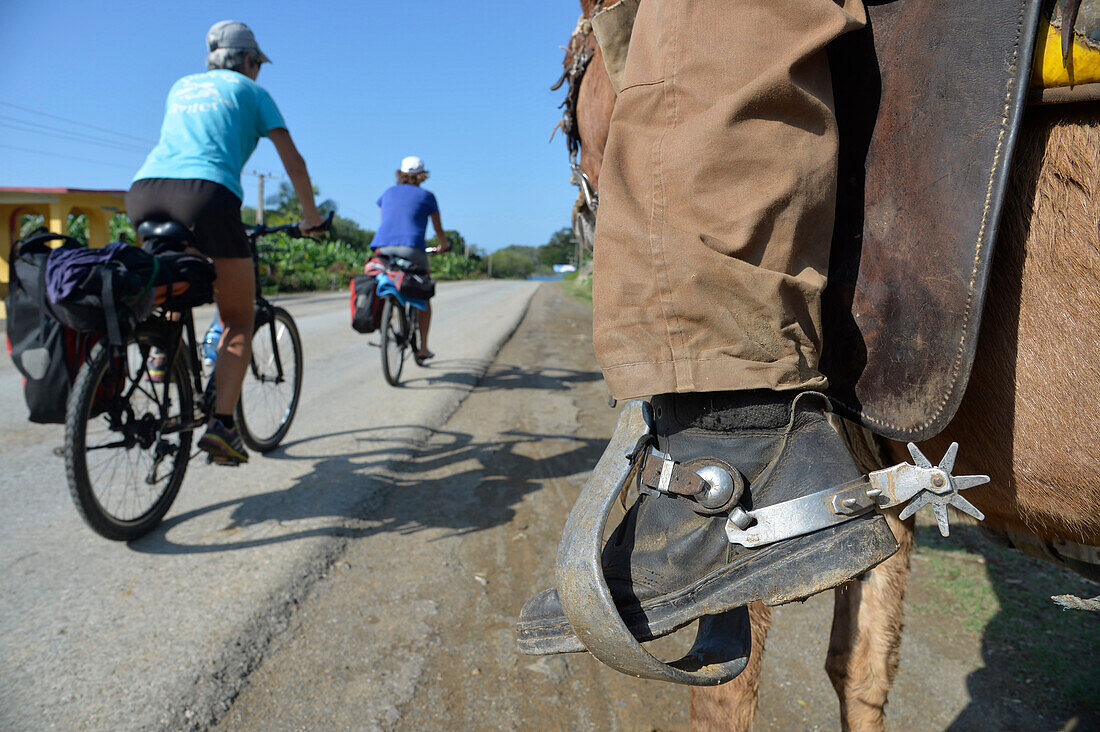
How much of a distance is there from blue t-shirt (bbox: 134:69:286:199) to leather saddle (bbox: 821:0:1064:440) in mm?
3070

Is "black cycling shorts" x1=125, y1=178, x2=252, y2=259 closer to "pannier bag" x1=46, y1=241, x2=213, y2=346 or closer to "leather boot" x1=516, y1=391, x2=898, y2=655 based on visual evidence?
"pannier bag" x1=46, y1=241, x2=213, y2=346

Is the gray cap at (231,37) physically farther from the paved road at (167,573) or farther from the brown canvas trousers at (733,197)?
the brown canvas trousers at (733,197)

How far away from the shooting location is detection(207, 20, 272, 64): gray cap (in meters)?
3.62

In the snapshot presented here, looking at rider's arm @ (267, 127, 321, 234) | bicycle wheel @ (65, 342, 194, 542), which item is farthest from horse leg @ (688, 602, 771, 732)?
rider's arm @ (267, 127, 321, 234)

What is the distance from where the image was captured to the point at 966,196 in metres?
1.04

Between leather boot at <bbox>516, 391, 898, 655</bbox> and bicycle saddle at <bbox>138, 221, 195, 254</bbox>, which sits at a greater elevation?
bicycle saddle at <bbox>138, 221, 195, 254</bbox>

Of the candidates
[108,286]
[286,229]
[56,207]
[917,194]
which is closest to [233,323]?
[108,286]

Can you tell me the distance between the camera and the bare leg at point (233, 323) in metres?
3.45

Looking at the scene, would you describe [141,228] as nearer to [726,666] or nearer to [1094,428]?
[726,666]

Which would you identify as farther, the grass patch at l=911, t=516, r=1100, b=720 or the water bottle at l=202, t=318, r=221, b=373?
the water bottle at l=202, t=318, r=221, b=373

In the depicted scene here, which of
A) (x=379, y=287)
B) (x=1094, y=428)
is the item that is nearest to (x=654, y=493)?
(x=1094, y=428)

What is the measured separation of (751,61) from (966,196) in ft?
1.34

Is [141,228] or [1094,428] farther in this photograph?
[141,228]

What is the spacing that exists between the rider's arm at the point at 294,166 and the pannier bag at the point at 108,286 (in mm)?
1003
